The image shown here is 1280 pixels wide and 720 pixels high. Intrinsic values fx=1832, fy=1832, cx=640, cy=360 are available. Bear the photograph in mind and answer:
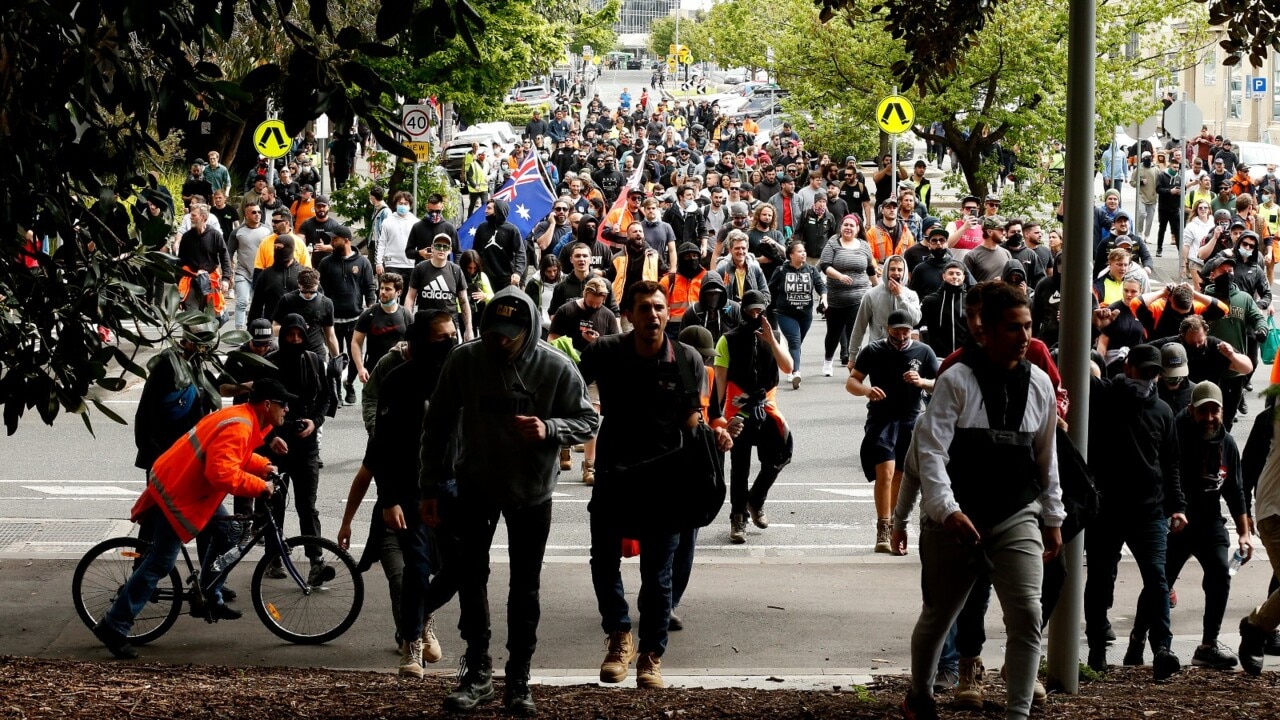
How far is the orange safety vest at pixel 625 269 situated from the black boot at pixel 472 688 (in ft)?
37.1

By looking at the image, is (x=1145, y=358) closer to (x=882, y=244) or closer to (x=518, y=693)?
(x=518, y=693)

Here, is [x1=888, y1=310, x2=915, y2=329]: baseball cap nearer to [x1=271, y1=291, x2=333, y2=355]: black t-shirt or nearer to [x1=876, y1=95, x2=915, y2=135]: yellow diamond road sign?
[x1=271, y1=291, x2=333, y2=355]: black t-shirt

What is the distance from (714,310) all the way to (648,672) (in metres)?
5.44

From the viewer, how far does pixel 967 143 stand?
30281mm

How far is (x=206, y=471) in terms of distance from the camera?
8891mm

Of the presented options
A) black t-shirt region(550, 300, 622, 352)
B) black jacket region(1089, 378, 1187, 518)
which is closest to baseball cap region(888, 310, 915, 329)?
black jacket region(1089, 378, 1187, 518)

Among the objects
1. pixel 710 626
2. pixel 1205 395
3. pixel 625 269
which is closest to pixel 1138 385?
pixel 1205 395

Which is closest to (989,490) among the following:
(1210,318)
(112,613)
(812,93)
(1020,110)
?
(112,613)

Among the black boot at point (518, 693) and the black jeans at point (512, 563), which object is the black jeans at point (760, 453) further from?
the black boot at point (518, 693)

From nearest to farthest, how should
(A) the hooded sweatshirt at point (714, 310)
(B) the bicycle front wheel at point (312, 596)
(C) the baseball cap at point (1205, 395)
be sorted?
(C) the baseball cap at point (1205, 395) < (B) the bicycle front wheel at point (312, 596) < (A) the hooded sweatshirt at point (714, 310)

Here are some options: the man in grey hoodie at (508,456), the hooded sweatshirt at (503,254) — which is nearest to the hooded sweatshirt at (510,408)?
the man in grey hoodie at (508,456)

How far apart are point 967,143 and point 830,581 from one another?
67.1 ft

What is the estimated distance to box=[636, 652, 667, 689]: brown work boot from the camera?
7.73 meters

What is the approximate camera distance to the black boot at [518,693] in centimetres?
699
